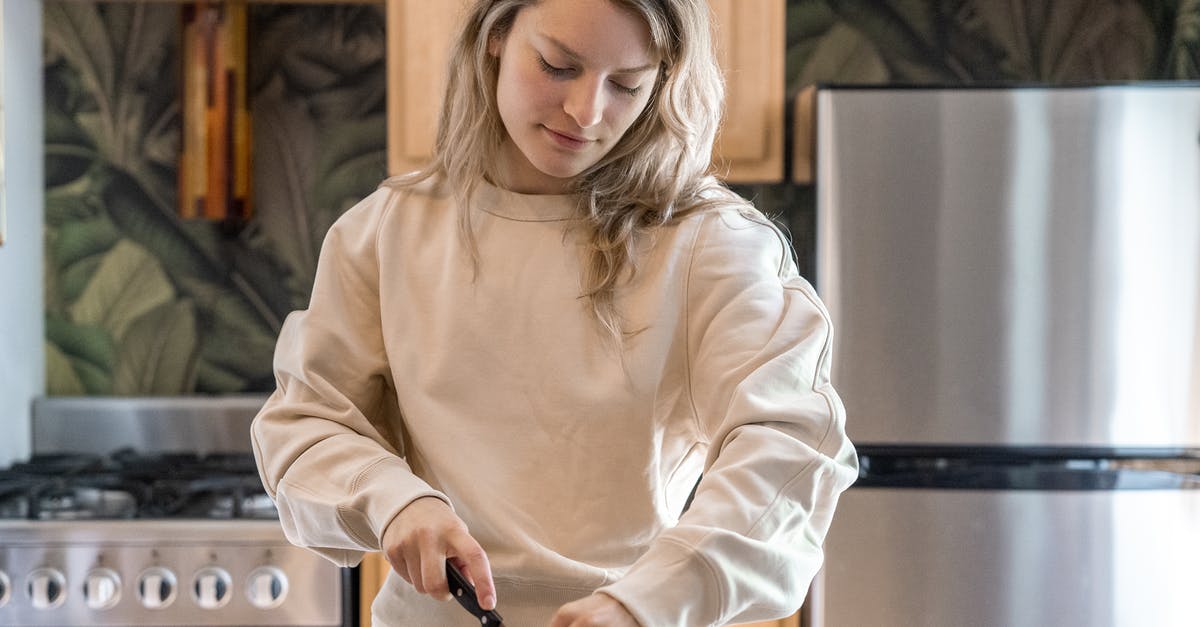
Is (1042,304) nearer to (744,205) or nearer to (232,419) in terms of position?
(744,205)

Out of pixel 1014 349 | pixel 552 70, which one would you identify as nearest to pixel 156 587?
pixel 552 70

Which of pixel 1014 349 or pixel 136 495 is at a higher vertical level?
pixel 1014 349

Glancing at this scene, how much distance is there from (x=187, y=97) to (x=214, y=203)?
204mm

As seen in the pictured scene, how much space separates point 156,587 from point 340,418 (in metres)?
1.04

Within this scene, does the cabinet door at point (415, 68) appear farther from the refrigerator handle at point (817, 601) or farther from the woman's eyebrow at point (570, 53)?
the woman's eyebrow at point (570, 53)

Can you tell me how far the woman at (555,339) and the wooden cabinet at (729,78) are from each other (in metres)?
1.06

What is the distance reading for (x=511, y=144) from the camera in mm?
880

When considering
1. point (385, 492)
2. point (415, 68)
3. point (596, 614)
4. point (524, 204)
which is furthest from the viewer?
point (415, 68)

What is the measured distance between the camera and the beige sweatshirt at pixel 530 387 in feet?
2.48

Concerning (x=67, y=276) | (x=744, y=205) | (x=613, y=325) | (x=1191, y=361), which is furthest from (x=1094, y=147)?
(x=67, y=276)

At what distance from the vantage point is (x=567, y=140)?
801 millimetres

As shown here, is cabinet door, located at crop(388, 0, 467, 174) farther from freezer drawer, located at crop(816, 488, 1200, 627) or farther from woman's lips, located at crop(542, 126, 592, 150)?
woman's lips, located at crop(542, 126, 592, 150)

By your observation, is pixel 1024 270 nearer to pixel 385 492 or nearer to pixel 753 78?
Answer: pixel 753 78

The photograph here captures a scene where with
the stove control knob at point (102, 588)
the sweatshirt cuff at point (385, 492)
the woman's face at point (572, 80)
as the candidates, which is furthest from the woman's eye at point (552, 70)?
the stove control knob at point (102, 588)
